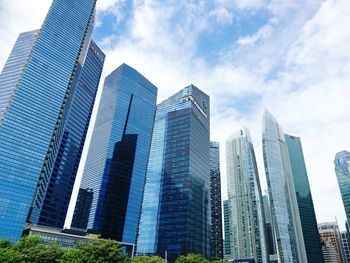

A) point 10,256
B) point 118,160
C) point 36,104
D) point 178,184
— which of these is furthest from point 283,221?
point 10,256

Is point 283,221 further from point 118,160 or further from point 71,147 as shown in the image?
point 71,147

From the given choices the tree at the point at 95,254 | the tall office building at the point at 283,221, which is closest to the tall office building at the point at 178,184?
the tall office building at the point at 283,221

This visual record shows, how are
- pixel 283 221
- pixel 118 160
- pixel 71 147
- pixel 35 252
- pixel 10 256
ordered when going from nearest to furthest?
1. pixel 10 256
2. pixel 35 252
3. pixel 71 147
4. pixel 118 160
5. pixel 283 221

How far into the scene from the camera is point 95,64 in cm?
19125

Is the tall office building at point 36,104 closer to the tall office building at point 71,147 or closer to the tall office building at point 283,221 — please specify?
the tall office building at point 71,147

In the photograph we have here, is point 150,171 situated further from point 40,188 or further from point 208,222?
point 40,188

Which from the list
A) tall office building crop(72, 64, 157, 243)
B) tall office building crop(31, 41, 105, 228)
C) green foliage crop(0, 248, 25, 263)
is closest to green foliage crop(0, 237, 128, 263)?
green foliage crop(0, 248, 25, 263)

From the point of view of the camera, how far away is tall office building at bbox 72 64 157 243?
159 metres

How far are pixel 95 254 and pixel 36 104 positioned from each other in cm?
10399

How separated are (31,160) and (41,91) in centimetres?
3304

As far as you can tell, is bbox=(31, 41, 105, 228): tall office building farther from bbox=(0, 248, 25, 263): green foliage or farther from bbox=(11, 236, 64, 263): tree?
bbox=(0, 248, 25, 263): green foliage

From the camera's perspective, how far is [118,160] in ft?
560

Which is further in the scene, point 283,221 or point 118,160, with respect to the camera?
point 283,221

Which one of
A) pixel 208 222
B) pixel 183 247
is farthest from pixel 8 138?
pixel 208 222
